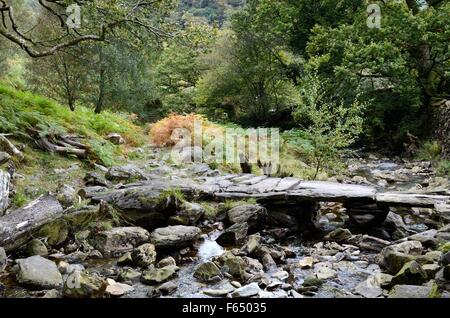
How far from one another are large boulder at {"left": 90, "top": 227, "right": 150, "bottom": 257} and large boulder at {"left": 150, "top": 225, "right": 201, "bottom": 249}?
0.62 ft

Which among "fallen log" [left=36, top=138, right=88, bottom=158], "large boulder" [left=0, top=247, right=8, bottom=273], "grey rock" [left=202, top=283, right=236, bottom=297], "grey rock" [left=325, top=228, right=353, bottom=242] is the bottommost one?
"grey rock" [left=325, top=228, right=353, bottom=242]

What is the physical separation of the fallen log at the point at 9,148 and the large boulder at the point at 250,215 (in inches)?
167

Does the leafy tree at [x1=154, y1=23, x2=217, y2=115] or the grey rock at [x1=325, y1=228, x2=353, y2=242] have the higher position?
the leafy tree at [x1=154, y1=23, x2=217, y2=115]

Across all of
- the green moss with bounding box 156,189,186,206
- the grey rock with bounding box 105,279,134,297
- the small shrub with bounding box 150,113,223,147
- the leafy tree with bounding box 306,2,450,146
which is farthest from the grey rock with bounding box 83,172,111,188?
the leafy tree with bounding box 306,2,450,146

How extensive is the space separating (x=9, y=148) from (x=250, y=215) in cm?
487

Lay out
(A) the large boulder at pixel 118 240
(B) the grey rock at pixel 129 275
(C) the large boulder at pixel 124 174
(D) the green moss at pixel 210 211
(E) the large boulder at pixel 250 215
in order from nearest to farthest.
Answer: (B) the grey rock at pixel 129 275 → (A) the large boulder at pixel 118 240 → (E) the large boulder at pixel 250 215 → (D) the green moss at pixel 210 211 → (C) the large boulder at pixel 124 174

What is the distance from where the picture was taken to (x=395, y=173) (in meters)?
Answer: 12.5

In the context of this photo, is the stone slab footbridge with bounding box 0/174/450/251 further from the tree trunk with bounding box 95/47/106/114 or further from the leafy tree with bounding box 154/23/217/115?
the leafy tree with bounding box 154/23/217/115

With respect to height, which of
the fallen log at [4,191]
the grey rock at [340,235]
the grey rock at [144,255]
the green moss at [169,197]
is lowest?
the grey rock at [340,235]

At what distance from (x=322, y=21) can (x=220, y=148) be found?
1086 cm

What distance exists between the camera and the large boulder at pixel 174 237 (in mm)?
5547

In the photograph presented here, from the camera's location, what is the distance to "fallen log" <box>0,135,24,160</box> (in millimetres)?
7336

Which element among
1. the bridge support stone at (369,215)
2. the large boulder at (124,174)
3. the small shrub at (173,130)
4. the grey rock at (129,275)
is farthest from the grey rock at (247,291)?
the small shrub at (173,130)

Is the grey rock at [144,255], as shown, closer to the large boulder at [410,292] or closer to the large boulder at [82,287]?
the large boulder at [82,287]
